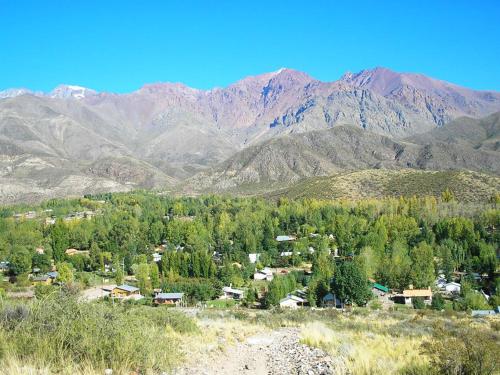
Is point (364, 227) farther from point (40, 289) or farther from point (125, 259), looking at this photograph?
point (40, 289)

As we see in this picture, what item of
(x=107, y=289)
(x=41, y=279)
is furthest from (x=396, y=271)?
(x=41, y=279)

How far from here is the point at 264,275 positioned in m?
61.8

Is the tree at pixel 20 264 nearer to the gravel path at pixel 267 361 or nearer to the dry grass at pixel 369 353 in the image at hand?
the gravel path at pixel 267 361

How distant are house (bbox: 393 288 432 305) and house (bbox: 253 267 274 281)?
16765 mm

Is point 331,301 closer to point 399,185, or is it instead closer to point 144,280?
point 144,280

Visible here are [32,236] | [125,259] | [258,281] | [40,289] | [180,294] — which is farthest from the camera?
[32,236]

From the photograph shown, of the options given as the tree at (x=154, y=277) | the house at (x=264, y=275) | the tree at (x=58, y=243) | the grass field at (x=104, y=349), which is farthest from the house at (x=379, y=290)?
the tree at (x=58, y=243)

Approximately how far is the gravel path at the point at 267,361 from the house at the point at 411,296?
1544 inches

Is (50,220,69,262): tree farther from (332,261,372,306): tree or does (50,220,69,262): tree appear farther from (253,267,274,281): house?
(332,261,372,306): tree

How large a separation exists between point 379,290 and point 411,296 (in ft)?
15.8

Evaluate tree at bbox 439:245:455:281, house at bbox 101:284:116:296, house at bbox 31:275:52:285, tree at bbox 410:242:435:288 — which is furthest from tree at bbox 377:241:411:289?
house at bbox 31:275:52:285

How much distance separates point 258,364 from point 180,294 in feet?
123

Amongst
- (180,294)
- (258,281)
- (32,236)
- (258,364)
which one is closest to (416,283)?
(258,281)

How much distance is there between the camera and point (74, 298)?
10.1 m
